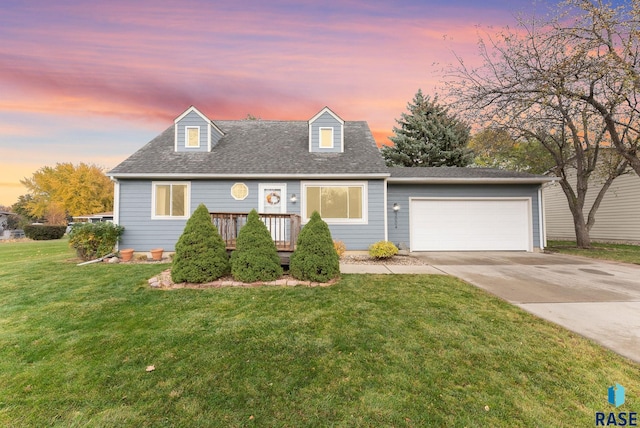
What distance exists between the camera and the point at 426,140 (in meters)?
19.7

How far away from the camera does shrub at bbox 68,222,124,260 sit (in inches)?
315

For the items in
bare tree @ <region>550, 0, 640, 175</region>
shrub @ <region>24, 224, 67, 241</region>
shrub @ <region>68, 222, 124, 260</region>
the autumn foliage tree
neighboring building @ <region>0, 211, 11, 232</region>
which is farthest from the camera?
neighboring building @ <region>0, 211, 11, 232</region>

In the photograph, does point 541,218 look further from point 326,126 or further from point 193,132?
point 193,132

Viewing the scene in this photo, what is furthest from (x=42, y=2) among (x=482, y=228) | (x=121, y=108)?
(x=482, y=228)

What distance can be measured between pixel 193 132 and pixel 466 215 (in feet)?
37.2

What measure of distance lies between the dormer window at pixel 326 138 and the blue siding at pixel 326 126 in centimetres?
12

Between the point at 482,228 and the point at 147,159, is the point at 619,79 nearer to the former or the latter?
the point at 482,228

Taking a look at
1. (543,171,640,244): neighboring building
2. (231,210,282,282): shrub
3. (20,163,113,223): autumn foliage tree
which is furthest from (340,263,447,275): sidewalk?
(20,163,113,223): autumn foliage tree

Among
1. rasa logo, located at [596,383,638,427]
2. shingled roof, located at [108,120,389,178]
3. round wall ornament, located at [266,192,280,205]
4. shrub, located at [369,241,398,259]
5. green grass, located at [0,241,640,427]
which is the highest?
shingled roof, located at [108,120,389,178]

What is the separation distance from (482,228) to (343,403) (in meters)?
10.3

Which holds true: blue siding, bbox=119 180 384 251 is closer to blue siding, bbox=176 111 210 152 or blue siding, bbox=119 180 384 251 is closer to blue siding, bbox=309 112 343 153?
blue siding, bbox=176 111 210 152

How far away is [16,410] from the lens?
1911mm

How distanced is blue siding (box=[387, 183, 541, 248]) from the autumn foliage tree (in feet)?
132

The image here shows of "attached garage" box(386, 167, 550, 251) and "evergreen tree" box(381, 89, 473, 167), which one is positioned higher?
"evergreen tree" box(381, 89, 473, 167)
